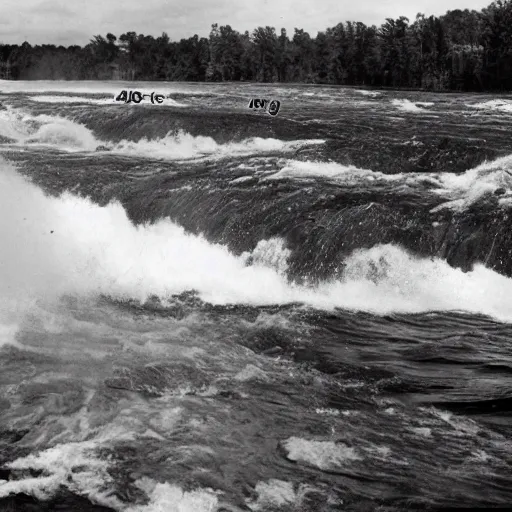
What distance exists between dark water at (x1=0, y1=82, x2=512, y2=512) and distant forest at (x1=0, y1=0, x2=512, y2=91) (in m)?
42.7

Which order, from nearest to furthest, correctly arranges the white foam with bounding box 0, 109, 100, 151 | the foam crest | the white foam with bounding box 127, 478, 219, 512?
the white foam with bounding box 127, 478, 219, 512 → the foam crest → the white foam with bounding box 0, 109, 100, 151

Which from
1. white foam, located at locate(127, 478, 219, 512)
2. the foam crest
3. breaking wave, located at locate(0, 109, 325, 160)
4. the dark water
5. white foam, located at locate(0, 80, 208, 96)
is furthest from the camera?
white foam, located at locate(0, 80, 208, 96)

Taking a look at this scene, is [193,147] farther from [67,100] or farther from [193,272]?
[67,100]

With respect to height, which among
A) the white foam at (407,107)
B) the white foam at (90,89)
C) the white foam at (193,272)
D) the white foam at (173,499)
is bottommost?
the white foam at (173,499)

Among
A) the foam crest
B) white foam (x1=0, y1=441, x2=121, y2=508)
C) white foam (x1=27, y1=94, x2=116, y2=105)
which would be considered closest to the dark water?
white foam (x1=0, y1=441, x2=121, y2=508)

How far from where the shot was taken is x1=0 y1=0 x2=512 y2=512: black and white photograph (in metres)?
6.39

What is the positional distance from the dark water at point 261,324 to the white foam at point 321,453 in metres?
0.02

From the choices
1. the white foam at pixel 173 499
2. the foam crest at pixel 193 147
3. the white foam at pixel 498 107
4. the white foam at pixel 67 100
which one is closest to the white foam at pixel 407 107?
the white foam at pixel 498 107

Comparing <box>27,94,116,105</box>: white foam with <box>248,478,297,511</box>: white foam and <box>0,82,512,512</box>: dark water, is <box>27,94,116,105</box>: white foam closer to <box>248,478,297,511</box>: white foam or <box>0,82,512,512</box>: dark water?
<box>0,82,512,512</box>: dark water

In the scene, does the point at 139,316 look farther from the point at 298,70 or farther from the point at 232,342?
the point at 298,70

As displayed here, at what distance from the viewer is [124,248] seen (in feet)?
43.0

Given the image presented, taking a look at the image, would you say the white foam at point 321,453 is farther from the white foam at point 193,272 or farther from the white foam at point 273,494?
the white foam at point 193,272

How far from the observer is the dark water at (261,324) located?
6.38 m

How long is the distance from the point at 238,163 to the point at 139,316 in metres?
6.77
